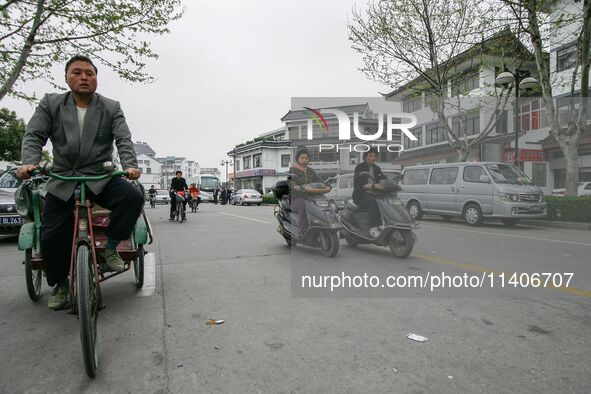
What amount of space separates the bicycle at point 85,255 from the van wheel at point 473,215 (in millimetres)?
9861

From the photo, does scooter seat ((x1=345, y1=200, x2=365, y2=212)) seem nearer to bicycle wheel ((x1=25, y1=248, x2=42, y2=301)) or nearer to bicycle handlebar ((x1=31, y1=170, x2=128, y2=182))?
bicycle handlebar ((x1=31, y1=170, x2=128, y2=182))

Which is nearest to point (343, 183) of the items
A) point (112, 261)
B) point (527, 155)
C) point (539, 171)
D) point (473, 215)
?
point (112, 261)

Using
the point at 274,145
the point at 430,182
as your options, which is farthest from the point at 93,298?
the point at 274,145

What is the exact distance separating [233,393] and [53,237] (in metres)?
1.81

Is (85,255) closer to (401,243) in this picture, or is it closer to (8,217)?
(401,243)

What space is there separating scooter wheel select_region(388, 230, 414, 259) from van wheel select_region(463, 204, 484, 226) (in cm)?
644

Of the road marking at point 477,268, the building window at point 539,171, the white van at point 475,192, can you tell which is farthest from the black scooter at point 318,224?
the building window at point 539,171

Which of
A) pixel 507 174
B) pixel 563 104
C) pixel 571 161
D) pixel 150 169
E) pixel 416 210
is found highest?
pixel 150 169

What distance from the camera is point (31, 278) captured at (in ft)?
11.7

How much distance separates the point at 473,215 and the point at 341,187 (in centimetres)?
670

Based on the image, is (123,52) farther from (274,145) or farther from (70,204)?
(274,145)

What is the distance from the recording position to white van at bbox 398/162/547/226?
34.1 feet

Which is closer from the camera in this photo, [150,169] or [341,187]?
[341,187]

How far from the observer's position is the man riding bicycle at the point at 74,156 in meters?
2.78
